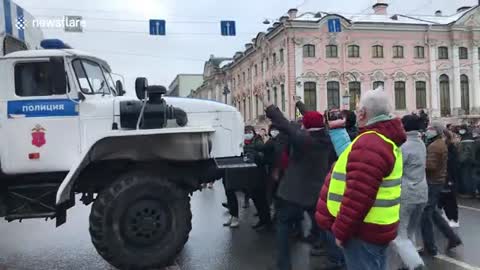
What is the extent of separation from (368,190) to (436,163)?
4535 mm

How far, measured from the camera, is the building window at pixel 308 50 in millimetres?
47219

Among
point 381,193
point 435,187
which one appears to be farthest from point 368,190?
point 435,187

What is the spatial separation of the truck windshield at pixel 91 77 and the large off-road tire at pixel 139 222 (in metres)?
1.36

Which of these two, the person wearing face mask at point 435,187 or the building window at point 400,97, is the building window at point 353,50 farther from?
the person wearing face mask at point 435,187

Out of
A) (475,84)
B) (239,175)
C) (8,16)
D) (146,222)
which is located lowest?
(146,222)

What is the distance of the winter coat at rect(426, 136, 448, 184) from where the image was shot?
24.8ft

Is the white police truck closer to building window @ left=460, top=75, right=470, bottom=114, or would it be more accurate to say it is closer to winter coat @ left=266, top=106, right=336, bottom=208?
winter coat @ left=266, top=106, right=336, bottom=208

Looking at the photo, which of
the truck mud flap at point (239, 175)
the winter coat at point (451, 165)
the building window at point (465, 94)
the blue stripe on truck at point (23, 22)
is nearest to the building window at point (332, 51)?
the building window at point (465, 94)

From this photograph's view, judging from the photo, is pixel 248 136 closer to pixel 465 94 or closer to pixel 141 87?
pixel 141 87

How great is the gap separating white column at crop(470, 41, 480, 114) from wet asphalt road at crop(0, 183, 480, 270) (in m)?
43.3

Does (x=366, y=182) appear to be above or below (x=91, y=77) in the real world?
below

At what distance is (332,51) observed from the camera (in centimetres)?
4784

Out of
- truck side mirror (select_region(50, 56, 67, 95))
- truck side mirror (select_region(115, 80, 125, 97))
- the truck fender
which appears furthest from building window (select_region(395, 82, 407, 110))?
truck side mirror (select_region(50, 56, 67, 95))

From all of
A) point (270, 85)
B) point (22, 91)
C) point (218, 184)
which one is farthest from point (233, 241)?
point (270, 85)
